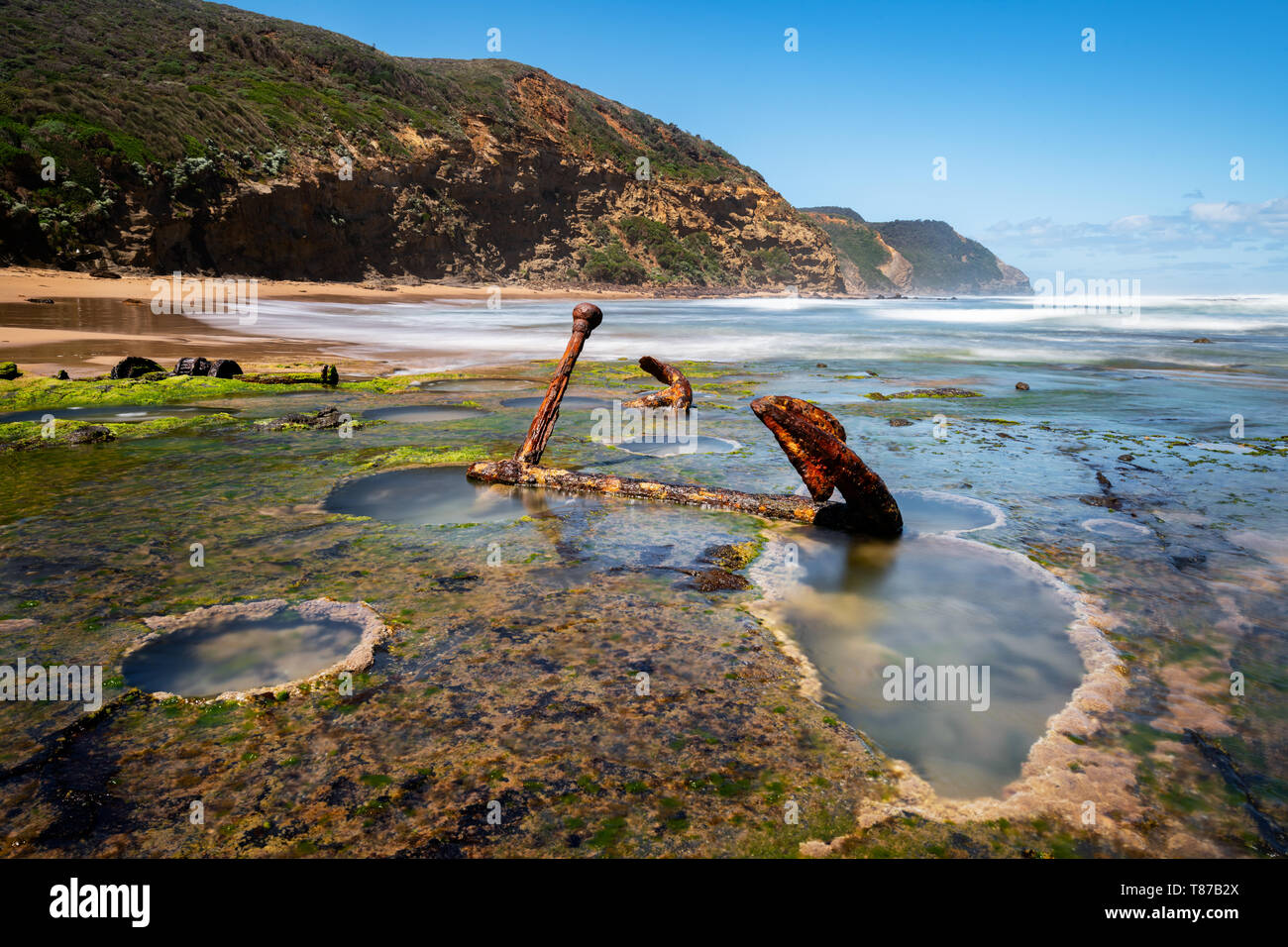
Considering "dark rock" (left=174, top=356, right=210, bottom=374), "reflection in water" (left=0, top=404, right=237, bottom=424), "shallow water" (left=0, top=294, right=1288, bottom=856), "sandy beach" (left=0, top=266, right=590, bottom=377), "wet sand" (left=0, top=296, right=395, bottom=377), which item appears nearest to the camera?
"shallow water" (left=0, top=294, right=1288, bottom=856)

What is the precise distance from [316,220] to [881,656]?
45.1 metres

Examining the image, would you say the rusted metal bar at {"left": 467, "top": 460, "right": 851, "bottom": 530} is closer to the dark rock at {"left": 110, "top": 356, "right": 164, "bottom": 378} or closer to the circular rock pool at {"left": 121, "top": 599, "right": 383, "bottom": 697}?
the circular rock pool at {"left": 121, "top": 599, "right": 383, "bottom": 697}

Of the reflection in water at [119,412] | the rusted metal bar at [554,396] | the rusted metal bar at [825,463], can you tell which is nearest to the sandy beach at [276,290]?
the reflection in water at [119,412]

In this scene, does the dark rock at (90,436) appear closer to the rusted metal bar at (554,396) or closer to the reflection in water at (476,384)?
the rusted metal bar at (554,396)

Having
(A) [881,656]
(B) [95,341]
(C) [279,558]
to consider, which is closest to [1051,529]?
(A) [881,656]

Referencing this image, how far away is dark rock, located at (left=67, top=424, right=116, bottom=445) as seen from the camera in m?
6.32

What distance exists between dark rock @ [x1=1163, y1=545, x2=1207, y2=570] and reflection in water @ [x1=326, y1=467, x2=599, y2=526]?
3.63 meters

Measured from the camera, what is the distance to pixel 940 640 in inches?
128

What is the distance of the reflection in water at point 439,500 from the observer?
4.82 metres

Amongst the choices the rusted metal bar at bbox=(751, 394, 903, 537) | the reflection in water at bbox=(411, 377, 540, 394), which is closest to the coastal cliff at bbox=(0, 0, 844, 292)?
the reflection in water at bbox=(411, 377, 540, 394)

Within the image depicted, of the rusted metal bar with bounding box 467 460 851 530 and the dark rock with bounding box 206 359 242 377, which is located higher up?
the dark rock with bounding box 206 359 242 377

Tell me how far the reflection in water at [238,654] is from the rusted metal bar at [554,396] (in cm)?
256

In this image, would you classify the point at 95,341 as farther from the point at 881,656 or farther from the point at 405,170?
the point at 405,170
